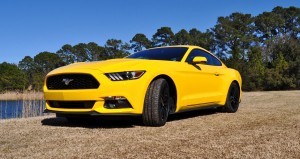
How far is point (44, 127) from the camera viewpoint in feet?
18.8

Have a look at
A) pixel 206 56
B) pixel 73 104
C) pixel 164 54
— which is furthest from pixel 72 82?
pixel 206 56

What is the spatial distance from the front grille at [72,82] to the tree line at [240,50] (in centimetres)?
3116

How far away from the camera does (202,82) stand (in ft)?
22.9

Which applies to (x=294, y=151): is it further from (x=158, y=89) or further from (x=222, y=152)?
(x=158, y=89)

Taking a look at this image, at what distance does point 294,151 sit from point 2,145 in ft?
9.97

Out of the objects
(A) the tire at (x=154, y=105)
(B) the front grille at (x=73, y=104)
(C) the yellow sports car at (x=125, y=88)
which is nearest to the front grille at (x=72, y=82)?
(C) the yellow sports car at (x=125, y=88)

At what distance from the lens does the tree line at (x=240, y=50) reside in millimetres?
43562

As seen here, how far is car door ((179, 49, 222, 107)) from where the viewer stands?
6.53m

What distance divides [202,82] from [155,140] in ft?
9.09

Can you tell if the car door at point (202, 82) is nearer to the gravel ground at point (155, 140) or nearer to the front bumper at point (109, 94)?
the gravel ground at point (155, 140)

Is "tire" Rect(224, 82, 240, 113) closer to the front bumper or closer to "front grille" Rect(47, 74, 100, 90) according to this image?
the front bumper

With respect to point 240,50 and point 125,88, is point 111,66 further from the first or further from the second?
point 240,50

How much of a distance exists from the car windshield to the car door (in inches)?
6.7

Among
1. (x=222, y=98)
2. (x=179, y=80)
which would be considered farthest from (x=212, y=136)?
(x=222, y=98)
